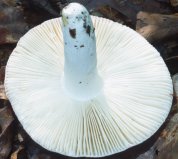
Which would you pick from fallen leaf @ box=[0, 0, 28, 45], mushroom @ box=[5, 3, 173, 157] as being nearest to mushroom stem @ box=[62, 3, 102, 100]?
mushroom @ box=[5, 3, 173, 157]

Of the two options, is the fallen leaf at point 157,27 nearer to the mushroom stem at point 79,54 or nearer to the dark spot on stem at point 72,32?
the mushroom stem at point 79,54

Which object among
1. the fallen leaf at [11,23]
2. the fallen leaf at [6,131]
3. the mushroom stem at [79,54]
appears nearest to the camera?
the mushroom stem at [79,54]

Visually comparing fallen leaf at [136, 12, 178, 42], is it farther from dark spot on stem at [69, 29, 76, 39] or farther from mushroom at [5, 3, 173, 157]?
dark spot on stem at [69, 29, 76, 39]

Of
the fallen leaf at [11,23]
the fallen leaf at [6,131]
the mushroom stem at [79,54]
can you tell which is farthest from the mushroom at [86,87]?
the fallen leaf at [11,23]

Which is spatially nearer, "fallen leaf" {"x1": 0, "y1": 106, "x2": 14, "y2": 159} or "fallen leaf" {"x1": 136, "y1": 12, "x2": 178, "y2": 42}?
"fallen leaf" {"x1": 0, "y1": 106, "x2": 14, "y2": 159}

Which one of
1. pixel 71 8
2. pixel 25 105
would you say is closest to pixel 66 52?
pixel 71 8

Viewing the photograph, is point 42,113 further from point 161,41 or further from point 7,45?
point 161,41

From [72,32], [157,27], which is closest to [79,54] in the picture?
[72,32]

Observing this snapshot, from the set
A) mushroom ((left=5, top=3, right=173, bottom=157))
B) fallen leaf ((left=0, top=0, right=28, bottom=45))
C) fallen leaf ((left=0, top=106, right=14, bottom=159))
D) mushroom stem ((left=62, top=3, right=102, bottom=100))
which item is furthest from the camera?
fallen leaf ((left=0, top=0, right=28, bottom=45))
